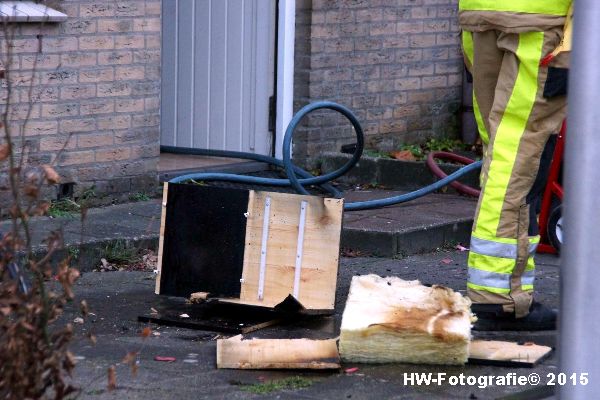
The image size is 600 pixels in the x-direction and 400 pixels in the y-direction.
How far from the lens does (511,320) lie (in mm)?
4898

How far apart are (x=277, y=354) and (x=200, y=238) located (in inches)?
39.1

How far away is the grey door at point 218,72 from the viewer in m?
8.30

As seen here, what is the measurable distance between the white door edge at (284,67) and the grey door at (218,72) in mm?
66

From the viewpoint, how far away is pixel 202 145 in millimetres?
8539

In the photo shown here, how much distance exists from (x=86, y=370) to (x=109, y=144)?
3.14 meters

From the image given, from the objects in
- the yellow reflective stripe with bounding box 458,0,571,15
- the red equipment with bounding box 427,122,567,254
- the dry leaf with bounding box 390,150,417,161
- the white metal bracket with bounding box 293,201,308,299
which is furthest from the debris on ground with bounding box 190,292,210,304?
the dry leaf with bounding box 390,150,417,161

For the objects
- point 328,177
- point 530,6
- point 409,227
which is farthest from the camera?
point 328,177

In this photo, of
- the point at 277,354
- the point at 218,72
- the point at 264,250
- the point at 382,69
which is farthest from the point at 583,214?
the point at 382,69

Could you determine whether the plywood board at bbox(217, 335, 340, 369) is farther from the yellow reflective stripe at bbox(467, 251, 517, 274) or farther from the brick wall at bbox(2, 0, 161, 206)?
the brick wall at bbox(2, 0, 161, 206)

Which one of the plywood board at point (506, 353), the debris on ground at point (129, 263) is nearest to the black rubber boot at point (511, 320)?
the plywood board at point (506, 353)

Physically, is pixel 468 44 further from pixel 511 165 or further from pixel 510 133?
pixel 511 165

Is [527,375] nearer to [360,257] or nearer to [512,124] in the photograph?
[512,124]

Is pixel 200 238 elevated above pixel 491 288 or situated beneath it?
elevated above

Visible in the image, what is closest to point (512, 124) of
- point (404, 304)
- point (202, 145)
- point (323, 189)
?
point (404, 304)
